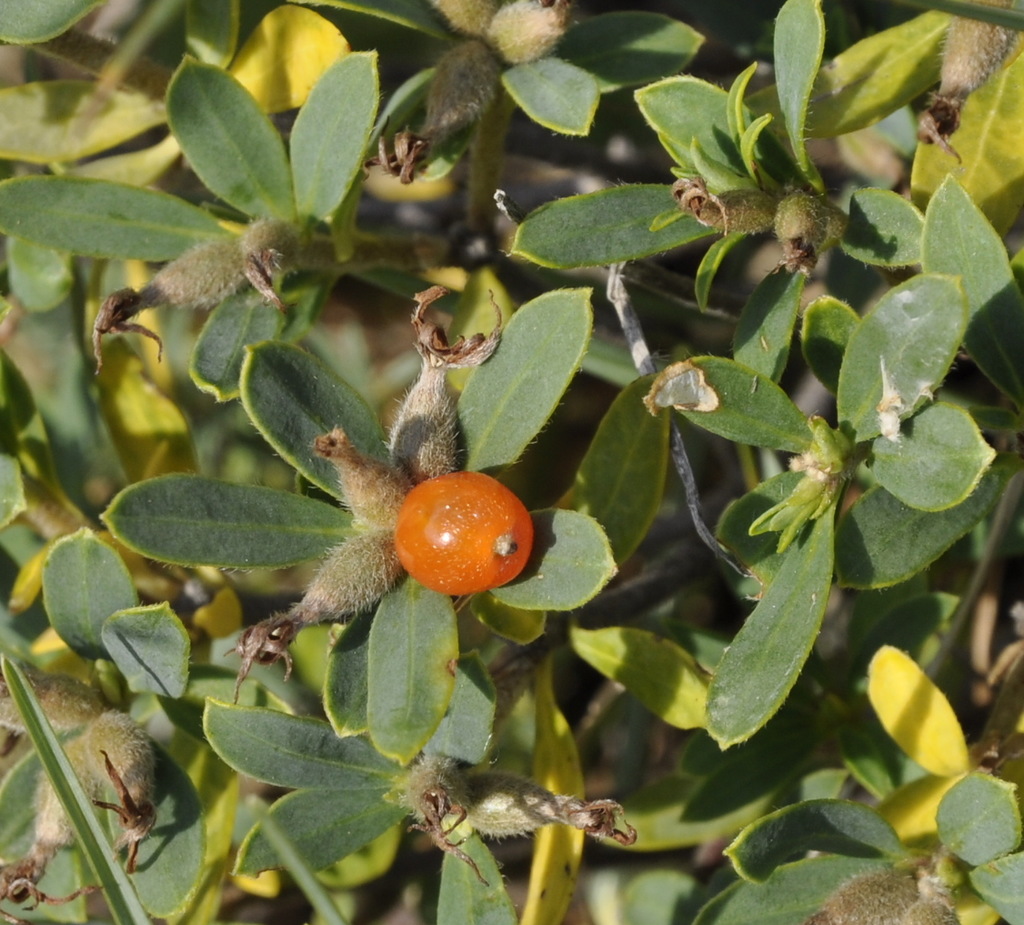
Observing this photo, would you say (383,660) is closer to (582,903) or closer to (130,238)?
(130,238)

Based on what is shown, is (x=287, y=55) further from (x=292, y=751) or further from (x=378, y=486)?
(x=292, y=751)

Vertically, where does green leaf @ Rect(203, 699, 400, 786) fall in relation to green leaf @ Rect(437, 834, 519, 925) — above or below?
above

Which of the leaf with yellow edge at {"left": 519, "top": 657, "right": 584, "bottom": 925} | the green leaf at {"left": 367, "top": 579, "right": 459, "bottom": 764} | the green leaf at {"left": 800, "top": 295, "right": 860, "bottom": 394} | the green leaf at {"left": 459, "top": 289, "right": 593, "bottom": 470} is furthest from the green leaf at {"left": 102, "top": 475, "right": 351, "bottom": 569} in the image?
the green leaf at {"left": 800, "top": 295, "right": 860, "bottom": 394}

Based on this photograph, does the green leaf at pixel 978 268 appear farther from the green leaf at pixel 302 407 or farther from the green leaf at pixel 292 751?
the green leaf at pixel 292 751

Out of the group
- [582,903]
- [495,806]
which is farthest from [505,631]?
[582,903]

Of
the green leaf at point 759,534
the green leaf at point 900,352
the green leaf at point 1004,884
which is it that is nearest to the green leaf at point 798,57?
the green leaf at point 900,352

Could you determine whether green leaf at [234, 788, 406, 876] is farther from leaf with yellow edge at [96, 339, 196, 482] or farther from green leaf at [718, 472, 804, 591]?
leaf with yellow edge at [96, 339, 196, 482]

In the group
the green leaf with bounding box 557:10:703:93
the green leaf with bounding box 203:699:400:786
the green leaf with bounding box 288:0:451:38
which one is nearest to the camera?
the green leaf with bounding box 203:699:400:786
